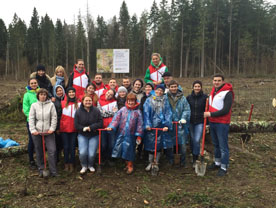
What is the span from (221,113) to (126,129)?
196 centimetres

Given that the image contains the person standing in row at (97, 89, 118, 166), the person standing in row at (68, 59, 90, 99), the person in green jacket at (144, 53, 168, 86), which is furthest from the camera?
the person in green jacket at (144, 53, 168, 86)

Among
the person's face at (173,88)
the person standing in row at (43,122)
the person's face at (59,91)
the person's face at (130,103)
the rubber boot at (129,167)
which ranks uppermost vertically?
the person's face at (173,88)

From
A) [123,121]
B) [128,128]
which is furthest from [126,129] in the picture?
[123,121]

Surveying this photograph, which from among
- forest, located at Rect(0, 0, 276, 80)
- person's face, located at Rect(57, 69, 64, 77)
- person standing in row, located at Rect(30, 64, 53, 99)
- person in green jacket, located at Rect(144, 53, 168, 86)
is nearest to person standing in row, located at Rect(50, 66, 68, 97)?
person's face, located at Rect(57, 69, 64, 77)

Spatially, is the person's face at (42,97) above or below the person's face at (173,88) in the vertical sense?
below

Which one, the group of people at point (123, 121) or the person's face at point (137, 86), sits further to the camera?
the person's face at point (137, 86)

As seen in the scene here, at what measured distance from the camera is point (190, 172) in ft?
16.6

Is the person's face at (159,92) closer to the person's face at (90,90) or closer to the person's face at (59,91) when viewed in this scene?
the person's face at (90,90)

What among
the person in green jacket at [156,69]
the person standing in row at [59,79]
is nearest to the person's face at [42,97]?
the person standing in row at [59,79]

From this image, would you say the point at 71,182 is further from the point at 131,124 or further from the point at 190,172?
the point at 190,172

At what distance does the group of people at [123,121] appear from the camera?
467 cm

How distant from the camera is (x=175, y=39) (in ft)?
144

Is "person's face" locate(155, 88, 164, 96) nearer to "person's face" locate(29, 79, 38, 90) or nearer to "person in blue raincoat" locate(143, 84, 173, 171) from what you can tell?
"person in blue raincoat" locate(143, 84, 173, 171)

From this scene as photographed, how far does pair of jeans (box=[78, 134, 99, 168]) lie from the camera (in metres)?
4.82
